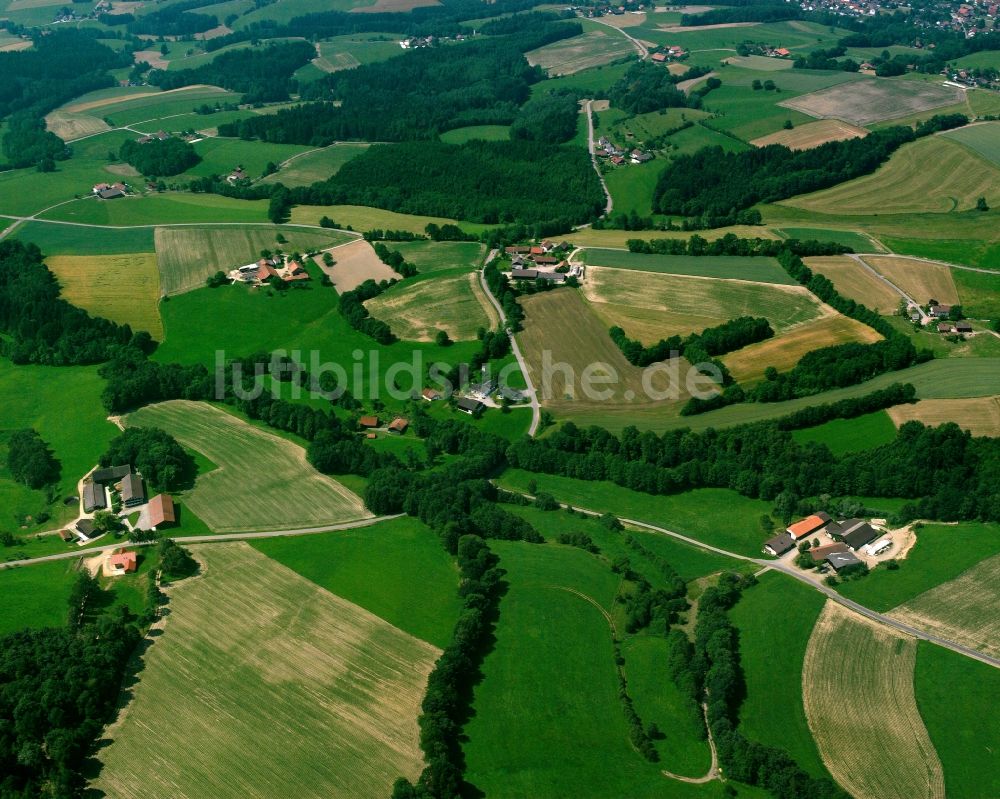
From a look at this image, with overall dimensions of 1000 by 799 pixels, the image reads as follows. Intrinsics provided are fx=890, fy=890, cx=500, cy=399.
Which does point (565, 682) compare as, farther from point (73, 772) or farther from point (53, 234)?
point (53, 234)

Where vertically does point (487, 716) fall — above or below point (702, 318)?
below

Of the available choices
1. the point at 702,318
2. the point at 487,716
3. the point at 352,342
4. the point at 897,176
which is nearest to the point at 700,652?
the point at 487,716

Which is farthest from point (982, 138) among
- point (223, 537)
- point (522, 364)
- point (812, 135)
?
point (223, 537)

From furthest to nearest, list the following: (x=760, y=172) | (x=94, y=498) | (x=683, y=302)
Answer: (x=760, y=172) → (x=683, y=302) → (x=94, y=498)

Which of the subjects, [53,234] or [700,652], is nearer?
[700,652]

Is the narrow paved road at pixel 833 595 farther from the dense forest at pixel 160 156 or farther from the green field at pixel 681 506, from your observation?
the dense forest at pixel 160 156

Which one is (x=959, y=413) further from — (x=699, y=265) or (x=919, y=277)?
(x=699, y=265)

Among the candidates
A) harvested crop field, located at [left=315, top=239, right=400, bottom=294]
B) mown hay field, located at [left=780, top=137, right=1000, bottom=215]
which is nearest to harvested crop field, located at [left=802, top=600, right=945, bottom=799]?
harvested crop field, located at [left=315, top=239, right=400, bottom=294]
